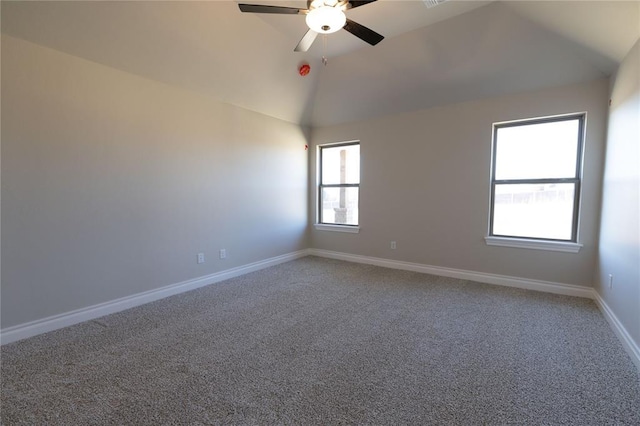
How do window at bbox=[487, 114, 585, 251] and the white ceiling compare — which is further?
window at bbox=[487, 114, 585, 251]

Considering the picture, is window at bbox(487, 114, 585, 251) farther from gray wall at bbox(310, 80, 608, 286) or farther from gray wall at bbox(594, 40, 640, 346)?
gray wall at bbox(594, 40, 640, 346)

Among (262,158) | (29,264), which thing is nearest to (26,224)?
(29,264)

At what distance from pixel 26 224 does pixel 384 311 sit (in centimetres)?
320

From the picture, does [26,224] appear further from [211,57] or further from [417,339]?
[417,339]

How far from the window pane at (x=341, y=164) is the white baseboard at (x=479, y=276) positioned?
1.36m

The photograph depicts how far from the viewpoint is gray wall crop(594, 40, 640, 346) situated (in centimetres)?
Answer: 202

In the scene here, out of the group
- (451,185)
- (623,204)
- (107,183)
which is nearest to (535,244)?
(623,204)

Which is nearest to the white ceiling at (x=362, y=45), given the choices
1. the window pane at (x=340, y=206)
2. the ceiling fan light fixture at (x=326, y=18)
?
the ceiling fan light fixture at (x=326, y=18)

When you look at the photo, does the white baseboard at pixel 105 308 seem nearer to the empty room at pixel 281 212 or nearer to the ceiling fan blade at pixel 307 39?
the empty room at pixel 281 212

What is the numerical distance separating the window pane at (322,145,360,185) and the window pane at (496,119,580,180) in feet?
6.86

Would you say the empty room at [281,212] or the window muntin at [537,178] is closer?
the empty room at [281,212]

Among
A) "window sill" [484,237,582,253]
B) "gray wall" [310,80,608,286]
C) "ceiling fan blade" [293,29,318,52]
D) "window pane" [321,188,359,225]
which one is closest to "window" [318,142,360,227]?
"window pane" [321,188,359,225]

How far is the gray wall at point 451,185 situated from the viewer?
2.98 meters

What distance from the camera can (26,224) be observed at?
2.17 m
